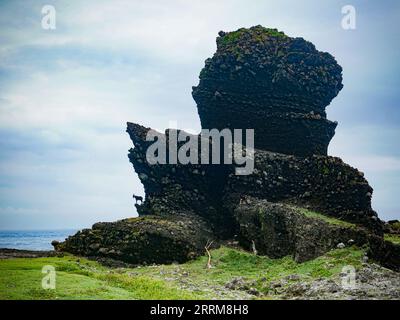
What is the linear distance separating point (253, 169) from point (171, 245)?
42.0 ft

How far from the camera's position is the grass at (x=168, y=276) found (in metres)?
21.1

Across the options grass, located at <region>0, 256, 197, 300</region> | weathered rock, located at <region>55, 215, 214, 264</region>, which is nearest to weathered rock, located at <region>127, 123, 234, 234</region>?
weathered rock, located at <region>55, 215, 214, 264</region>

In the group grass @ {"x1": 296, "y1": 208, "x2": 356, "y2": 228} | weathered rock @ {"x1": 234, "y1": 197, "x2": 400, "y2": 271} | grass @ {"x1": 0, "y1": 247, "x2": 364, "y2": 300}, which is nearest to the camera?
grass @ {"x1": 0, "y1": 247, "x2": 364, "y2": 300}

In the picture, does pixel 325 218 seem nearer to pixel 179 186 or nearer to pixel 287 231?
pixel 287 231

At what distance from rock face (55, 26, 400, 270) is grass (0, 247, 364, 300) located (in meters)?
2.38

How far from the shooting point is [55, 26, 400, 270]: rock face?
38312mm

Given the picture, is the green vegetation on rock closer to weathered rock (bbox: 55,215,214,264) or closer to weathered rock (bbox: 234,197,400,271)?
weathered rock (bbox: 234,197,400,271)

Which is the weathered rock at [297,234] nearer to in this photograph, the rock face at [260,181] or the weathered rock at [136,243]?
the rock face at [260,181]

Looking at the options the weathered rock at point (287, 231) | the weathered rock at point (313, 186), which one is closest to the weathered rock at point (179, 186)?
→ the weathered rock at point (313, 186)

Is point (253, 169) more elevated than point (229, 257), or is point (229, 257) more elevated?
point (253, 169)

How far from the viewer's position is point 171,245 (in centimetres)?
3994

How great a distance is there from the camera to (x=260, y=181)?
45875 mm
